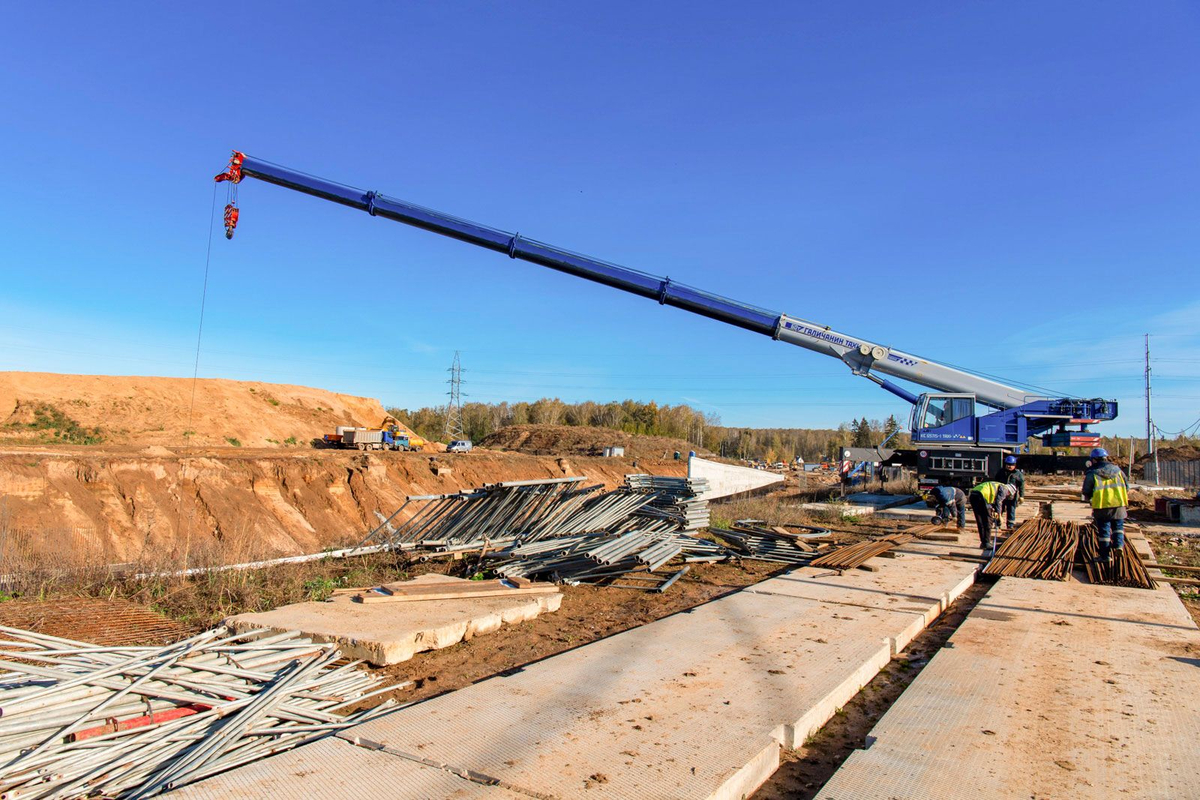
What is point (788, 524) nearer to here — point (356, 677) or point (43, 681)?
point (356, 677)

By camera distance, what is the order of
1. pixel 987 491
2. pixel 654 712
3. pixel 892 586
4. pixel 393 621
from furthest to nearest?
1. pixel 987 491
2. pixel 892 586
3. pixel 393 621
4. pixel 654 712

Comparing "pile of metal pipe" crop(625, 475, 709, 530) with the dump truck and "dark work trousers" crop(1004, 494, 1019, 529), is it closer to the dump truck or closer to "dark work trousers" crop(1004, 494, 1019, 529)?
"dark work trousers" crop(1004, 494, 1019, 529)

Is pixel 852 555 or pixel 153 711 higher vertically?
pixel 852 555

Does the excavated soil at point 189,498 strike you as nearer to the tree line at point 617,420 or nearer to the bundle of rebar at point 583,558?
the bundle of rebar at point 583,558

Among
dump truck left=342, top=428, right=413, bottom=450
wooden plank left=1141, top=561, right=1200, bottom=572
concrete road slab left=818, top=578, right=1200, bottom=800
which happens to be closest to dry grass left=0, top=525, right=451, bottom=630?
concrete road slab left=818, top=578, right=1200, bottom=800

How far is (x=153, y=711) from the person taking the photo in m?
3.69

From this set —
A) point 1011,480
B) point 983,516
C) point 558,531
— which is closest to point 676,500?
point 558,531

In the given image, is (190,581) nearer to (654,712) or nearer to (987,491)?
(654,712)

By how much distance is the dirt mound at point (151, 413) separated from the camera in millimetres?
34938

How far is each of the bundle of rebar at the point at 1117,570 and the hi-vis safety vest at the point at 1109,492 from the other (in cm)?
62

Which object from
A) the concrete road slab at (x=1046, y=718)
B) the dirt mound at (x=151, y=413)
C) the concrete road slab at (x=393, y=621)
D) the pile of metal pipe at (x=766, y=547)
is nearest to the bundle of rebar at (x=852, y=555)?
the pile of metal pipe at (x=766, y=547)

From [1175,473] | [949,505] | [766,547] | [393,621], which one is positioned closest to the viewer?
[393,621]

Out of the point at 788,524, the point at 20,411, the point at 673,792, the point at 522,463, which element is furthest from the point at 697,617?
the point at 20,411

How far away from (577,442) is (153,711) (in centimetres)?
5006
